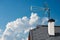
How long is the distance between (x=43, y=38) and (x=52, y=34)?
4.26ft

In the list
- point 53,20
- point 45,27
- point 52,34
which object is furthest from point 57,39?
point 45,27

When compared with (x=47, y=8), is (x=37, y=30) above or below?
below

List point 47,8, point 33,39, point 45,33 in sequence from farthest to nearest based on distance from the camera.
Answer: point 47,8, point 45,33, point 33,39

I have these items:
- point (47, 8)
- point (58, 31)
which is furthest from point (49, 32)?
point (47, 8)

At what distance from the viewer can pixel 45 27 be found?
1027 inches

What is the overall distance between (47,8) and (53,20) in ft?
10.4

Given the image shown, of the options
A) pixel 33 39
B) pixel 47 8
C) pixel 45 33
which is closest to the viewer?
pixel 33 39

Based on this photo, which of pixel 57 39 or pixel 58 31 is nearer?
pixel 57 39

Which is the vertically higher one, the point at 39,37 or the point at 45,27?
the point at 45,27

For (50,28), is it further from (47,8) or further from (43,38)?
(47,8)

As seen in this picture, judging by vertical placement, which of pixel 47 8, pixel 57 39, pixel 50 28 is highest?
pixel 47 8

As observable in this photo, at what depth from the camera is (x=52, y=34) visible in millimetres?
22844

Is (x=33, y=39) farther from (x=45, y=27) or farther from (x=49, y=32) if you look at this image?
(x=45, y=27)

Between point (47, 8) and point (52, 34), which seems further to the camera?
point (47, 8)
